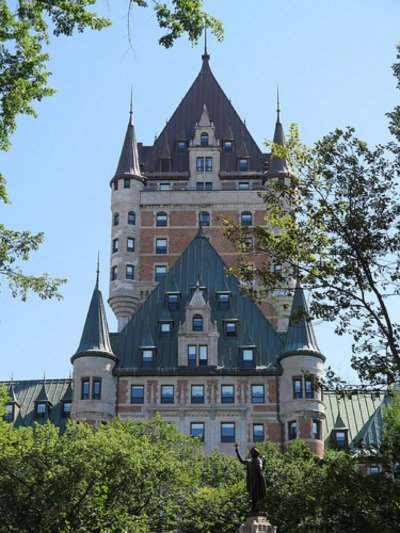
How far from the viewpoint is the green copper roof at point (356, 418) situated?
234ft

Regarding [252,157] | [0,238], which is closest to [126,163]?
[252,157]

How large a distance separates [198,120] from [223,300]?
83.9 feet

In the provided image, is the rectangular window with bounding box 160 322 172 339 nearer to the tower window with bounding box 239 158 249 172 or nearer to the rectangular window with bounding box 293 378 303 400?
the rectangular window with bounding box 293 378 303 400

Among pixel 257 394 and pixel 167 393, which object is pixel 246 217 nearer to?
pixel 257 394

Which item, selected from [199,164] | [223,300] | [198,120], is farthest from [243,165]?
[223,300]

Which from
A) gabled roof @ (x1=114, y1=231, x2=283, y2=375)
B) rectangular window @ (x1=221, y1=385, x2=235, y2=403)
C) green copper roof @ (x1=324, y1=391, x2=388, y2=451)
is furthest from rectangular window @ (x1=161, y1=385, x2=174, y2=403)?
green copper roof @ (x1=324, y1=391, x2=388, y2=451)

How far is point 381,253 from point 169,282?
4590 centimetres

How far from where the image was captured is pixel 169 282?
74938 millimetres

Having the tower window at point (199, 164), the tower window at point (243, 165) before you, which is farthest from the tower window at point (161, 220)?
the tower window at point (243, 165)

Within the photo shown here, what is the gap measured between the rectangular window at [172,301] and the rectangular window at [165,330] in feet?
5.06

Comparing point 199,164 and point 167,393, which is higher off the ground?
point 199,164

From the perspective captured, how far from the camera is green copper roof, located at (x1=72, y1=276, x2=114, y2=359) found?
227 feet

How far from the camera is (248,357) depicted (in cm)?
6962

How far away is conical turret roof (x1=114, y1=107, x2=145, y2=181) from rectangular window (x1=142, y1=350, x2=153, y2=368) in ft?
72.1
